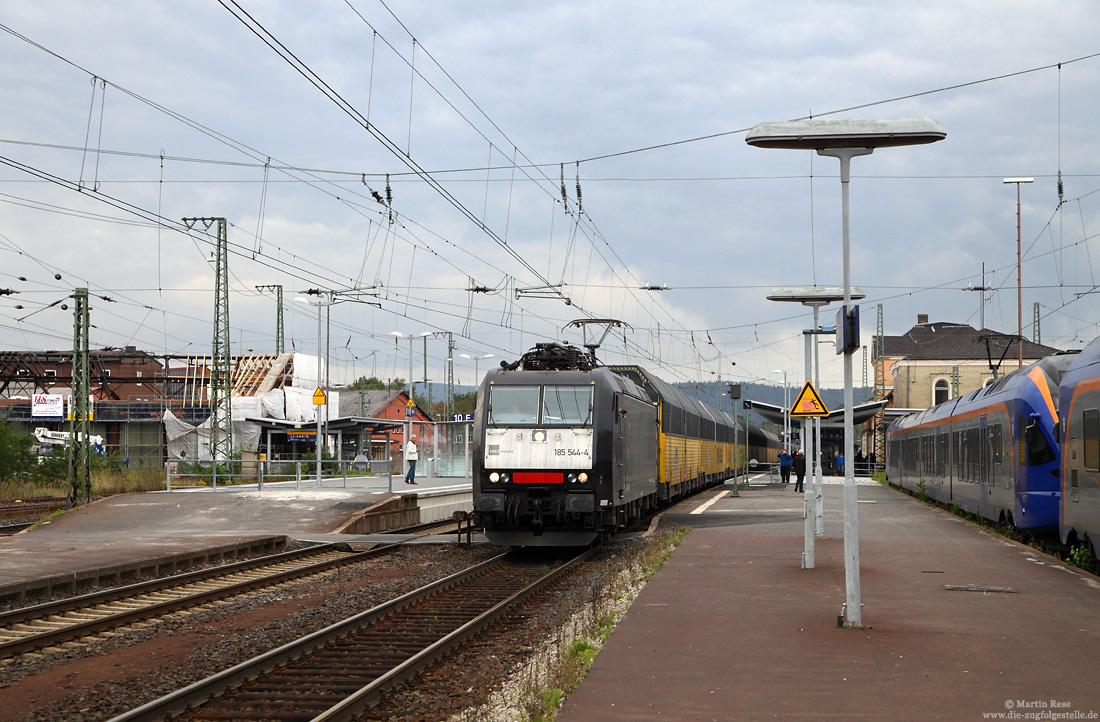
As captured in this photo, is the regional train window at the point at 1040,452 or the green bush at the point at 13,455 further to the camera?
the green bush at the point at 13,455

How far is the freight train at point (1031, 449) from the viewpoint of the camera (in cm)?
1337

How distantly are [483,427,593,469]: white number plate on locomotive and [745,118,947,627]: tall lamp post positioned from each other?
747 cm

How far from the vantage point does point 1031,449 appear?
17.6 meters

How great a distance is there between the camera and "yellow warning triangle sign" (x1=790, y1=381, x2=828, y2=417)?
A: 601 inches

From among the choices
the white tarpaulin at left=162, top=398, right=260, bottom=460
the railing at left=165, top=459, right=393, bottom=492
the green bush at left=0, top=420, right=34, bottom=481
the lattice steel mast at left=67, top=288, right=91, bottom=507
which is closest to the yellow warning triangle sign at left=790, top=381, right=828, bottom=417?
the railing at left=165, top=459, right=393, bottom=492

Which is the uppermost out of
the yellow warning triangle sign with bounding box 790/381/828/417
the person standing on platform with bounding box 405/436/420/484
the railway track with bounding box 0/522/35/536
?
the yellow warning triangle sign with bounding box 790/381/828/417

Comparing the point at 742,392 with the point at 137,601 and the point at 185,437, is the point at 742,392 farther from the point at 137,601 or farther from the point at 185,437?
the point at 137,601

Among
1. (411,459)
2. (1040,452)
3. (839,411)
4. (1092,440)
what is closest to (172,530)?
(411,459)

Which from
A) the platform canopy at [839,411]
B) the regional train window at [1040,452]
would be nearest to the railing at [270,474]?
the platform canopy at [839,411]

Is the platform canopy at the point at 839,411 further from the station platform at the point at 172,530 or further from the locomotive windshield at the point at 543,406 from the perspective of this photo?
the locomotive windshield at the point at 543,406

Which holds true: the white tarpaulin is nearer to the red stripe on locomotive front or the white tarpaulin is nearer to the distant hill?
the distant hill

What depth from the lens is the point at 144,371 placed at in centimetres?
9462

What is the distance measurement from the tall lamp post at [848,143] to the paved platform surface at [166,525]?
33.2 ft

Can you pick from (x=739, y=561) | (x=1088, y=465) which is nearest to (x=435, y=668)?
(x=739, y=561)
